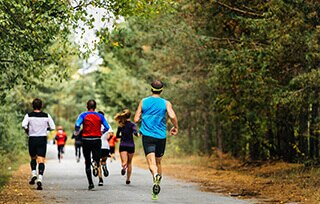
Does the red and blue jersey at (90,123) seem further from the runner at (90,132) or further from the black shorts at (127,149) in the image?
the black shorts at (127,149)

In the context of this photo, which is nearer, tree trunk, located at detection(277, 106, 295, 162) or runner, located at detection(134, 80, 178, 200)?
runner, located at detection(134, 80, 178, 200)

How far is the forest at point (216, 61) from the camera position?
15672 millimetres

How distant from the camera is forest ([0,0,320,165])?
1567 centimetres

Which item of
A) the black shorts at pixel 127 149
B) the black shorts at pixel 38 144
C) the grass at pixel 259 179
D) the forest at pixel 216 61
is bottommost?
the grass at pixel 259 179

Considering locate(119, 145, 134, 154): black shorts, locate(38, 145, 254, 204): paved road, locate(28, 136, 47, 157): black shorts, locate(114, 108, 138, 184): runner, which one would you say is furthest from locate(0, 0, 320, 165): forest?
locate(38, 145, 254, 204): paved road

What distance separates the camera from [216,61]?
22406mm

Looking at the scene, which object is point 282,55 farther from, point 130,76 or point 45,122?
point 130,76

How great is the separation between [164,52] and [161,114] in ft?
49.2

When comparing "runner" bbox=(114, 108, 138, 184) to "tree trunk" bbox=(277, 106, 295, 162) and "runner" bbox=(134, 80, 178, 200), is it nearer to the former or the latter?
"runner" bbox=(134, 80, 178, 200)

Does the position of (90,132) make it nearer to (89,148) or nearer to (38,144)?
(89,148)

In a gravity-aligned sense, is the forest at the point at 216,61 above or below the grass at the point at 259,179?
above

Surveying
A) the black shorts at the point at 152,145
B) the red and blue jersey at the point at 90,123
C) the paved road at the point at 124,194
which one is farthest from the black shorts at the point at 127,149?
the black shorts at the point at 152,145

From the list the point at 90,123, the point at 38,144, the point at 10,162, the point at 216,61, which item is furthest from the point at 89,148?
the point at 10,162

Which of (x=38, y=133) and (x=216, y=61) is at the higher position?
(x=216, y=61)
